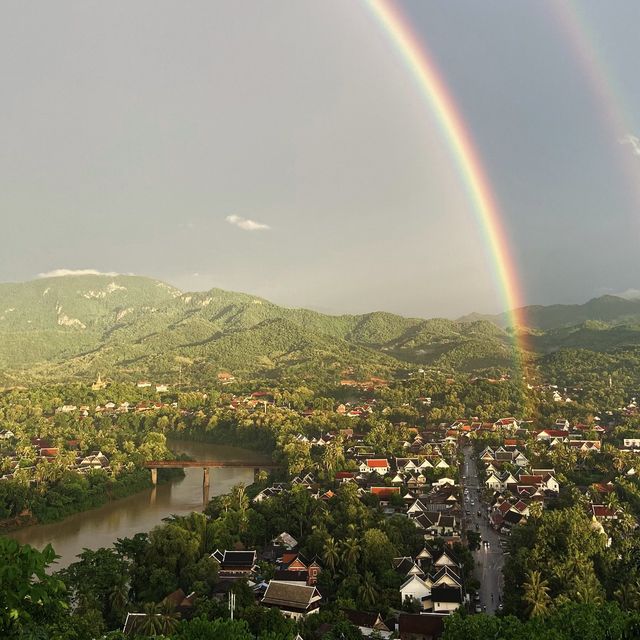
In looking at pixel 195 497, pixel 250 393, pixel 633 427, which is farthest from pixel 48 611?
pixel 250 393

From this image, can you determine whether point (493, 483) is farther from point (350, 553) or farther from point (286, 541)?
point (350, 553)

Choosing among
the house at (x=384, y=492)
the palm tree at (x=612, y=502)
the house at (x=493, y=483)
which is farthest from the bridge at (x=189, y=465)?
the palm tree at (x=612, y=502)

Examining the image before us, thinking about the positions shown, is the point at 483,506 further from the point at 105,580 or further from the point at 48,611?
the point at 48,611

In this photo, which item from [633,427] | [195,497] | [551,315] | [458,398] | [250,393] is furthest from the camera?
[551,315]

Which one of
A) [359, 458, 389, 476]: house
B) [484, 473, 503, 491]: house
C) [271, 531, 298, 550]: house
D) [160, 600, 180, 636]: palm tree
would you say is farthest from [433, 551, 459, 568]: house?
[359, 458, 389, 476]: house

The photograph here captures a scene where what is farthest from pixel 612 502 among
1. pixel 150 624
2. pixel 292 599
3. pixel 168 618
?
pixel 150 624

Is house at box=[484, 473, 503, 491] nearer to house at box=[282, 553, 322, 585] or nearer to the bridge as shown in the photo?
Answer: the bridge

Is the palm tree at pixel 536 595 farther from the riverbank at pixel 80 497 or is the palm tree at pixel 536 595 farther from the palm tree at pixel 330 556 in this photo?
the riverbank at pixel 80 497
